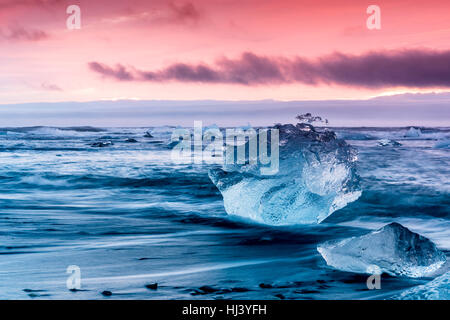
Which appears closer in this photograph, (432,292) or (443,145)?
(432,292)

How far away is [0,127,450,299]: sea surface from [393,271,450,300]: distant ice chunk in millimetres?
180

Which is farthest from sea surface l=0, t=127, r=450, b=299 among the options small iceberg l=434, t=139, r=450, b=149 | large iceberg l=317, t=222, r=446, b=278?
small iceberg l=434, t=139, r=450, b=149

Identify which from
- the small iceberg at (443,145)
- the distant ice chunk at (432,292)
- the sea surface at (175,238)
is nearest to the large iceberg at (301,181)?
the sea surface at (175,238)

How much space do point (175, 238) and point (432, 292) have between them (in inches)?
135

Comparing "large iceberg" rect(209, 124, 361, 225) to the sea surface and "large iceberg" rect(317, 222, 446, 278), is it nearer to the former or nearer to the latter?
the sea surface

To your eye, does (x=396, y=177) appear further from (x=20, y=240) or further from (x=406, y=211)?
(x=20, y=240)

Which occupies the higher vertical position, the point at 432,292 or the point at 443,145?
the point at 443,145

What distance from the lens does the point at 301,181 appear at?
7.01 metres

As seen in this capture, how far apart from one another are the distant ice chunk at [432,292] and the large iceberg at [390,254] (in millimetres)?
674

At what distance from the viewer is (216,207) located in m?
8.98

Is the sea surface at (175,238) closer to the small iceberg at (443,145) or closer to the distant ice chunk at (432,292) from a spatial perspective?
the distant ice chunk at (432,292)

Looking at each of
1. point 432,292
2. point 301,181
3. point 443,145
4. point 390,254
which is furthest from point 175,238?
point 443,145

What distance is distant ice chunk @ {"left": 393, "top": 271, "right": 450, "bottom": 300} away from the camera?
3.66 meters

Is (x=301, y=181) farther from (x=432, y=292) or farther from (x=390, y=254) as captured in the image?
(x=432, y=292)
